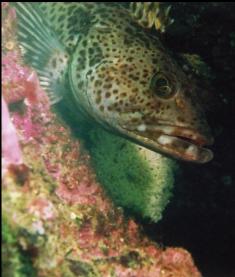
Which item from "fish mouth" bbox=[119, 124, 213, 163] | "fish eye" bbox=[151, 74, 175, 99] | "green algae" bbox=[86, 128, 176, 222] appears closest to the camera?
"fish mouth" bbox=[119, 124, 213, 163]

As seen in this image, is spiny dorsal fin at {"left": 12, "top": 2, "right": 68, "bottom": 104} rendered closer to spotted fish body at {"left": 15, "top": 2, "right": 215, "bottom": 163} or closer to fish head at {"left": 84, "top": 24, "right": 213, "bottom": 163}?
spotted fish body at {"left": 15, "top": 2, "right": 215, "bottom": 163}

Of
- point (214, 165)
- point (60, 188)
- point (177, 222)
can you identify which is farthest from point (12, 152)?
point (177, 222)

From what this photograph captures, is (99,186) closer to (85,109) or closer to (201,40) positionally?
(85,109)

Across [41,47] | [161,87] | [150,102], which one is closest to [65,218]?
[150,102]

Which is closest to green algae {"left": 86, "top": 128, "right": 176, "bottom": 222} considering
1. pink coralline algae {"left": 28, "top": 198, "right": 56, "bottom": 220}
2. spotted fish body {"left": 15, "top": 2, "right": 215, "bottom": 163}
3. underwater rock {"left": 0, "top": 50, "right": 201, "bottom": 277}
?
spotted fish body {"left": 15, "top": 2, "right": 215, "bottom": 163}

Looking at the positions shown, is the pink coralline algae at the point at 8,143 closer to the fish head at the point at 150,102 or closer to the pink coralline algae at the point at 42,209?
the pink coralline algae at the point at 42,209

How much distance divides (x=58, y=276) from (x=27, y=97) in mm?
1984

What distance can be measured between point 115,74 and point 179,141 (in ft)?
3.47

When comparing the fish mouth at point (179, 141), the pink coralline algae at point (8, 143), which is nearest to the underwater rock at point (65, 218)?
the pink coralline algae at point (8, 143)

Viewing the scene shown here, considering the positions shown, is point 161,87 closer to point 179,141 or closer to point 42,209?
point 179,141

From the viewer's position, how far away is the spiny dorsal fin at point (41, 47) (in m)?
4.77

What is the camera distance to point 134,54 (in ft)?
14.7

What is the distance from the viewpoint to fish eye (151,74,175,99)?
13.9ft

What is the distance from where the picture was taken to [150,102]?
4.23m
